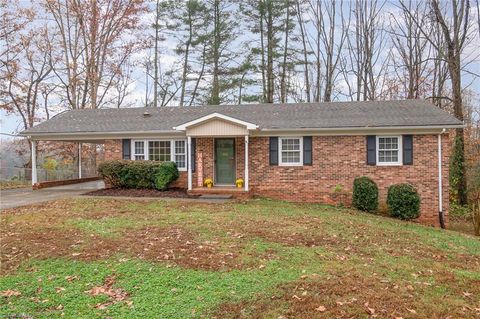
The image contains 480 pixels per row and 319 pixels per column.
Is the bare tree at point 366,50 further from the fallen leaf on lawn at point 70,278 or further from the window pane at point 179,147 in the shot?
the fallen leaf on lawn at point 70,278

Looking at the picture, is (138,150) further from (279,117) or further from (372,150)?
(372,150)

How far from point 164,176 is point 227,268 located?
941 cm

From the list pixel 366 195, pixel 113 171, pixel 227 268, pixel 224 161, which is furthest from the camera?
pixel 224 161

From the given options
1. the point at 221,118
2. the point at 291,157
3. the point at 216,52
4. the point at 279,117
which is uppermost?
the point at 216,52

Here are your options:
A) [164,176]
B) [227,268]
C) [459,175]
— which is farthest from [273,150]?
[459,175]

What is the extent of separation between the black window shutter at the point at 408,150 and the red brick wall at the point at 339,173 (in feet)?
0.45

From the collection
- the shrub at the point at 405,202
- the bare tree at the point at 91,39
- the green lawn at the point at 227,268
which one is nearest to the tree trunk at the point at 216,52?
the bare tree at the point at 91,39

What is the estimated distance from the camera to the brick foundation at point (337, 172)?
13469 millimetres

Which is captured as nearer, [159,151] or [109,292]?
[109,292]

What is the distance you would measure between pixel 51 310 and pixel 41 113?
24.7m

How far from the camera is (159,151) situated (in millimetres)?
15812

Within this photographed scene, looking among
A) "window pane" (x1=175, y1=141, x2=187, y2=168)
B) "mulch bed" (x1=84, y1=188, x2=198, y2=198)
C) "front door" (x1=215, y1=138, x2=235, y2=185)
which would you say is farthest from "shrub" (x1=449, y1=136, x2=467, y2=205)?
"window pane" (x1=175, y1=141, x2=187, y2=168)

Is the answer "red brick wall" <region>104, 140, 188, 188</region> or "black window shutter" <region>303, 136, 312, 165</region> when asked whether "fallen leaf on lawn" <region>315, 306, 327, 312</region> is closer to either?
"black window shutter" <region>303, 136, 312, 165</region>

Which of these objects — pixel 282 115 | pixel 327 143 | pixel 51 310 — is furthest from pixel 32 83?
pixel 51 310
